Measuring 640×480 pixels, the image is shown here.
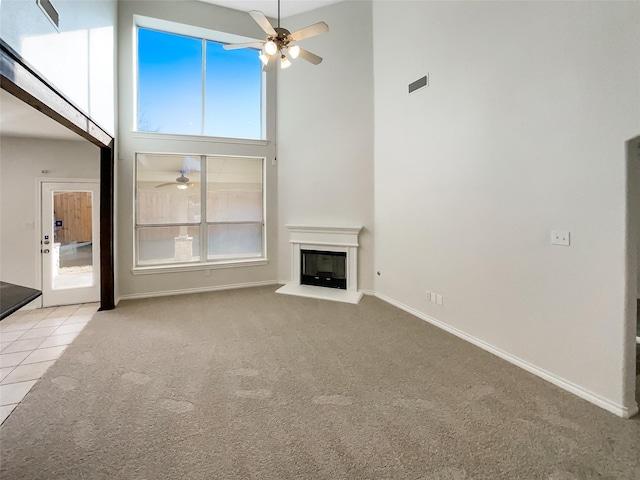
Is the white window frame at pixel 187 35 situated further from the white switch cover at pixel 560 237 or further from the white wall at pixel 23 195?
the white switch cover at pixel 560 237

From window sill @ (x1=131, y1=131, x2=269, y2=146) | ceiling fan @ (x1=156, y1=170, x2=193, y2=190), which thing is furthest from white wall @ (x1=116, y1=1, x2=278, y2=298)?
ceiling fan @ (x1=156, y1=170, x2=193, y2=190)

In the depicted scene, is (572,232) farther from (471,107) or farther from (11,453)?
(11,453)

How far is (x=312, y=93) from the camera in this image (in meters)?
5.38

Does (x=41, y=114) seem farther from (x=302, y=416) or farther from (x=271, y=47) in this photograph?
(x=302, y=416)

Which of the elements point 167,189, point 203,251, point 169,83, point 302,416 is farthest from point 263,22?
point 203,251

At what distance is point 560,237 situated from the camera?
237 cm

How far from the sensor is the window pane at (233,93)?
5.44 meters

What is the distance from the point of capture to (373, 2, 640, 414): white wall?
207cm

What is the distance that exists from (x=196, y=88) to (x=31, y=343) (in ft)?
15.1

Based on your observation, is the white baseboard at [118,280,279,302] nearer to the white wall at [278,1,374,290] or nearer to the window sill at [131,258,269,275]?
the window sill at [131,258,269,275]

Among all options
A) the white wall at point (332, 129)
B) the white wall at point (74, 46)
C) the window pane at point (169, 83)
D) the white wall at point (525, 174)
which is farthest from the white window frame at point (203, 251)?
the white wall at point (525, 174)

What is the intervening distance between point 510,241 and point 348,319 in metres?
2.15

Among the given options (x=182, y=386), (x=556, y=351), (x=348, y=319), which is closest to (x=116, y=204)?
(x=182, y=386)

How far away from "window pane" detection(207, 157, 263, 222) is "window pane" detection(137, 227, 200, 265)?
0.50 meters
